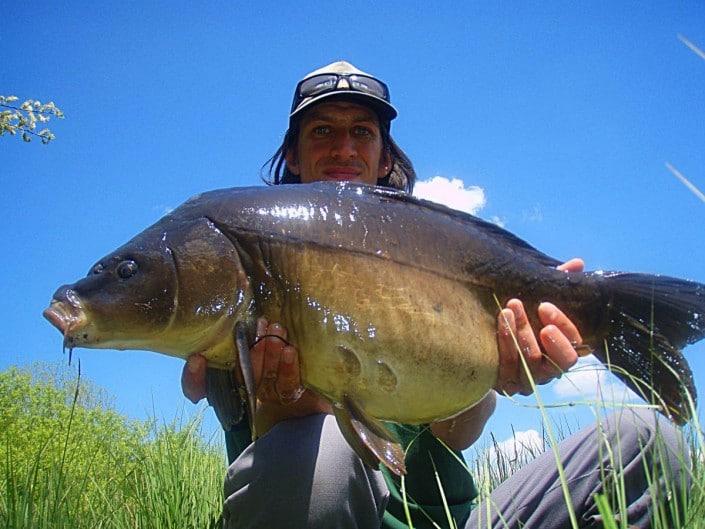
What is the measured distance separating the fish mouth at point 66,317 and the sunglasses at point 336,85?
7.89ft

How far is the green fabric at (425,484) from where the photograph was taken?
10.2 feet

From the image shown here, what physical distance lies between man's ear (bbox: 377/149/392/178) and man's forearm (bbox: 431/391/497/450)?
5.71 ft

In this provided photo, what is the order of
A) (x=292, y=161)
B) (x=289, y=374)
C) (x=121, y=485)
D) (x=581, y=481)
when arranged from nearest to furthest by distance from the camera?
(x=289, y=374), (x=581, y=481), (x=121, y=485), (x=292, y=161)

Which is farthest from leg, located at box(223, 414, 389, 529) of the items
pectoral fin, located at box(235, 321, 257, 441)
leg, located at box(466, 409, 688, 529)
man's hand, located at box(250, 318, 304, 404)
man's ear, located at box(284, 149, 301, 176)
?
man's ear, located at box(284, 149, 301, 176)

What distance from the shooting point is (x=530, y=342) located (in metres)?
2.62

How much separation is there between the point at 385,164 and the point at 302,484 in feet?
8.09

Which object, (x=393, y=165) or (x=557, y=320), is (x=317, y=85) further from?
(x=557, y=320)

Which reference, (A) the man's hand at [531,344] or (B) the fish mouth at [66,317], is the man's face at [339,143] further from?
(B) the fish mouth at [66,317]

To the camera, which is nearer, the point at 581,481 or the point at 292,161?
the point at 581,481

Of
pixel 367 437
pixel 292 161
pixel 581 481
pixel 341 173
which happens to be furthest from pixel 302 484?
pixel 292 161

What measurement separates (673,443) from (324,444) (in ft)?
4.72

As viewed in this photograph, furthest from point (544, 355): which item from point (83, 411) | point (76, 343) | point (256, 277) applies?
point (83, 411)

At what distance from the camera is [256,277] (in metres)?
2.37

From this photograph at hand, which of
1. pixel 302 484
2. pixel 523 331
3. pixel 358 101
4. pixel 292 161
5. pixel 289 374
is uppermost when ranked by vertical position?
pixel 358 101
